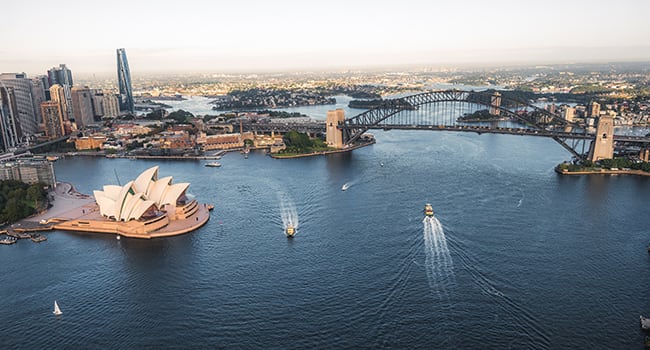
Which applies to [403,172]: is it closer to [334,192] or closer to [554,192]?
[334,192]

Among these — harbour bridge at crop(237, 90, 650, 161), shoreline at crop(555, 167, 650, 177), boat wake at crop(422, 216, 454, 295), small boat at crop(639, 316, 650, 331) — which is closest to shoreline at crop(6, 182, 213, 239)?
boat wake at crop(422, 216, 454, 295)

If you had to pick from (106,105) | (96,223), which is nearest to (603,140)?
(96,223)

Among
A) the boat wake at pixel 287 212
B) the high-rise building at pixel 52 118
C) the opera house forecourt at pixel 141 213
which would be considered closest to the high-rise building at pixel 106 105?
the high-rise building at pixel 52 118

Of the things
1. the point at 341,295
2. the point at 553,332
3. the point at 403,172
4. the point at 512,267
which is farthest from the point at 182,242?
the point at 403,172

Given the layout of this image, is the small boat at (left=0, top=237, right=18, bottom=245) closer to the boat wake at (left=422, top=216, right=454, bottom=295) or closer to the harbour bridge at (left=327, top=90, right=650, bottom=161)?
the boat wake at (left=422, top=216, right=454, bottom=295)

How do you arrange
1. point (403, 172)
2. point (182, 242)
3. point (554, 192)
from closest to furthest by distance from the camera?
point (182, 242)
point (554, 192)
point (403, 172)

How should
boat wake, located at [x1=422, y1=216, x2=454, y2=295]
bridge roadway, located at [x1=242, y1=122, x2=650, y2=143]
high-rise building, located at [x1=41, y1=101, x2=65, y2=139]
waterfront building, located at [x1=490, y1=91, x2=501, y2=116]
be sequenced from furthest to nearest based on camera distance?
high-rise building, located at [x1=41, y1=101, x2=65, y2=139] < waterfront building, located at [x1=490, y1=91, x2=501, y2=116] < bridge roadway, located at [x1=242, y1=122, x2=650, y2=143] < boat wake, located at [x1=422, y1=216, x2=454, y2=295]

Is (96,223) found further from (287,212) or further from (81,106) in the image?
(81,106)
